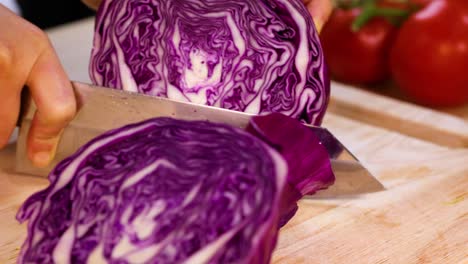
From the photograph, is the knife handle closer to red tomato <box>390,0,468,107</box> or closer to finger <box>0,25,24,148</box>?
finger <box>0,25,24,148</box>

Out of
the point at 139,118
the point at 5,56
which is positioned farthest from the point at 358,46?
the point at 5,56

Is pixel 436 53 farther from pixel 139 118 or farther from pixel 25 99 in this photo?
pixel 25 99

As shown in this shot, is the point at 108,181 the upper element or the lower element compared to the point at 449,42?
upper

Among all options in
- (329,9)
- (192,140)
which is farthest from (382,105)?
(192,140)

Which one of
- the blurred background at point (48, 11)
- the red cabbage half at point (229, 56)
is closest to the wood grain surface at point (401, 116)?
the red cabbage half at point (229, 56)

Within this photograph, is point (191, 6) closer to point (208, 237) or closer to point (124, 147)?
point (124, 147)

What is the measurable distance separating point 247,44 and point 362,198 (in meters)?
0.43

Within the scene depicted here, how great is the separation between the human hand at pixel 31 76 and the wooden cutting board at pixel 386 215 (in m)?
0.24

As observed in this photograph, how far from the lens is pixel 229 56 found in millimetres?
1497

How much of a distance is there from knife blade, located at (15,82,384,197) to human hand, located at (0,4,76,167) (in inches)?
2.9

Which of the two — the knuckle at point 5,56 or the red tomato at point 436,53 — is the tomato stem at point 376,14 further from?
the knuckle at point 5,56

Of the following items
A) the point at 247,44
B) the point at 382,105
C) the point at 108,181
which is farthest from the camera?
the point at 382,105

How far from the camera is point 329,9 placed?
5.83ft

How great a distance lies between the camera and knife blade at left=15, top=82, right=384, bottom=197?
1343mm
